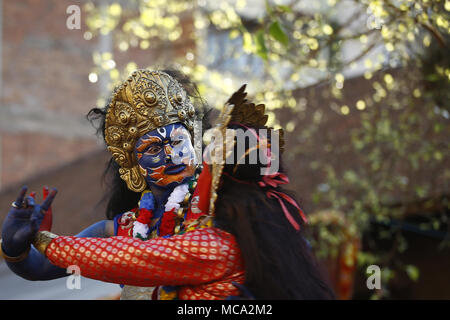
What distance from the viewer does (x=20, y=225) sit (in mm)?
1992

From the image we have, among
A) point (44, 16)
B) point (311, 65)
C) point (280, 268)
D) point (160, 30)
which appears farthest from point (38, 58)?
point (280, 268)

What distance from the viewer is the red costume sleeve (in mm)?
1840

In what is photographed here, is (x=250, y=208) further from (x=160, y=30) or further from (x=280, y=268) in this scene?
(x=160, y=30)

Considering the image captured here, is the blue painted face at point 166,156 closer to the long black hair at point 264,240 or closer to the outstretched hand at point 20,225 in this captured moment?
the long black hair at point 264,240

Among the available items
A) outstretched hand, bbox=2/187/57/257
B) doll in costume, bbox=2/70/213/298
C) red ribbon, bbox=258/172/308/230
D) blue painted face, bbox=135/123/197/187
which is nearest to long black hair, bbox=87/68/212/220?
doll in costume, bbox=2/70/213/298

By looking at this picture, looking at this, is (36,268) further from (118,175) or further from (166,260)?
(166,260)

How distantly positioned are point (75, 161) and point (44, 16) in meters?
2.98

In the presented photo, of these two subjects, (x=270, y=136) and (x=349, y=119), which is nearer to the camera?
(x=270, y=136)

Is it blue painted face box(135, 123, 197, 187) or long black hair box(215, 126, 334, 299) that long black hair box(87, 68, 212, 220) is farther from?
long black hair box(215, 126, 334, 299)

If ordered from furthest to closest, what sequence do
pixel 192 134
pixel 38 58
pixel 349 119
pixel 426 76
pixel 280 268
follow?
pixel 38 58 → pixel 349 119 → pixel 426 76 → pixel 192 134 → pixel 280 268

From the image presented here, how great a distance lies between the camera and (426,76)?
4.36 m

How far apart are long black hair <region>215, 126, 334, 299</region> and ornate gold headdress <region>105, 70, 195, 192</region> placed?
47cm

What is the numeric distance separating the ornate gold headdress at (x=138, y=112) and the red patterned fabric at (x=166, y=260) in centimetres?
49

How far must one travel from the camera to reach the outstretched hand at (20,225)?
78.0 inches
